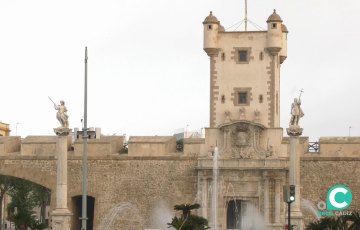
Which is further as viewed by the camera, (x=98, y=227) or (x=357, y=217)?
(x=98, y=227)

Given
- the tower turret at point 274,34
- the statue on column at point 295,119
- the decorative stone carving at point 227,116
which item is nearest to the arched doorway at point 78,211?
the decorative stone carving at point 227,116

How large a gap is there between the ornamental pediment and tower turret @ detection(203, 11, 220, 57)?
464 centimetres

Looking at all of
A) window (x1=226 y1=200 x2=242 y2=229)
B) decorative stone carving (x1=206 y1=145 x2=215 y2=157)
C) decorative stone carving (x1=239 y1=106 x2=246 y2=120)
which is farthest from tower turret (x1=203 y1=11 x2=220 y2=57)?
window (x1=226 y1=200 x2=242 y2=229)

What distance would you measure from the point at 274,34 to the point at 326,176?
8706 mm

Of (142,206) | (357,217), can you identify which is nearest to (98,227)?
(142,206)

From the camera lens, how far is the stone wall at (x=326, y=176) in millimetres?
60250

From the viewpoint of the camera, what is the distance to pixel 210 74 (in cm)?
6325

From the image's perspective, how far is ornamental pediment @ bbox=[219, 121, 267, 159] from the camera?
61031 millimetres

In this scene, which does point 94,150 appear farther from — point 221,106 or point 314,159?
point 314,159

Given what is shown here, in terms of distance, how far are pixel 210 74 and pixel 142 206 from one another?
8626 millimetres

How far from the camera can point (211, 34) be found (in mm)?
63156

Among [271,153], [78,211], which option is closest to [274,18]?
[271,153]

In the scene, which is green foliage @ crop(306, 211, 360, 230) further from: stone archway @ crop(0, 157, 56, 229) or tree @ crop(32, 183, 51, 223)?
tree @ crop(32, 183, 51, 223)

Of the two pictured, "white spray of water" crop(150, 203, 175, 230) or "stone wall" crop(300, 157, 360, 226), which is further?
"white spray of water" crop(150, 203, 175, 230)
